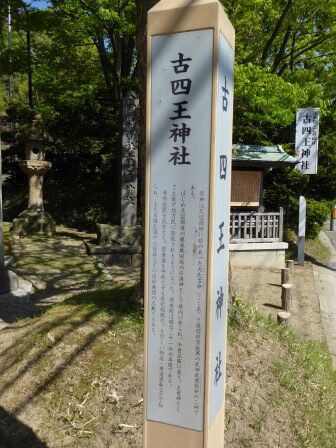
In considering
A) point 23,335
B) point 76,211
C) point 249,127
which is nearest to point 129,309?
point 23,335

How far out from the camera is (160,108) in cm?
235

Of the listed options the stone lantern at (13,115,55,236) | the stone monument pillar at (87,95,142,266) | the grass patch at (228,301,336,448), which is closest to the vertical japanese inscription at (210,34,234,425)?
the grass patch at (228,301,336,448)

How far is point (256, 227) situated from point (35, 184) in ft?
25.6

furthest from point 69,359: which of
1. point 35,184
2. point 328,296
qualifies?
point 35,184

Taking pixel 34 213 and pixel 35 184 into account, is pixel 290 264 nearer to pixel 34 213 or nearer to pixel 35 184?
pixel 34 213

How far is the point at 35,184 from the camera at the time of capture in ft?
48.6

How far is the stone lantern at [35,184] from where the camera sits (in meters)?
14.2

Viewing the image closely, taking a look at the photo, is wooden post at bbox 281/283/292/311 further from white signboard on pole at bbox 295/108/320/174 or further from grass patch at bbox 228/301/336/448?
white signboard on pole at bbox 295/108/320/174

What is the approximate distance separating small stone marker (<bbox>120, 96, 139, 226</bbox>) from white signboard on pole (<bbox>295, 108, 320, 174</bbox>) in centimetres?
440

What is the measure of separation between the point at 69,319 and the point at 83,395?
116cm

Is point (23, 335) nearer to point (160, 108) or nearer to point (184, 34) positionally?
point (160, 108)

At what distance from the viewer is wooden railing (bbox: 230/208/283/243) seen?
1194 cm

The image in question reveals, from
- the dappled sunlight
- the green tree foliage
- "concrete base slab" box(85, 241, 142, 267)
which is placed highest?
the green tree foliage

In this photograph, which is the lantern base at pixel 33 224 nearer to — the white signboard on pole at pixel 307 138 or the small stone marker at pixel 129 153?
the small stone marker at pixel 129 153
